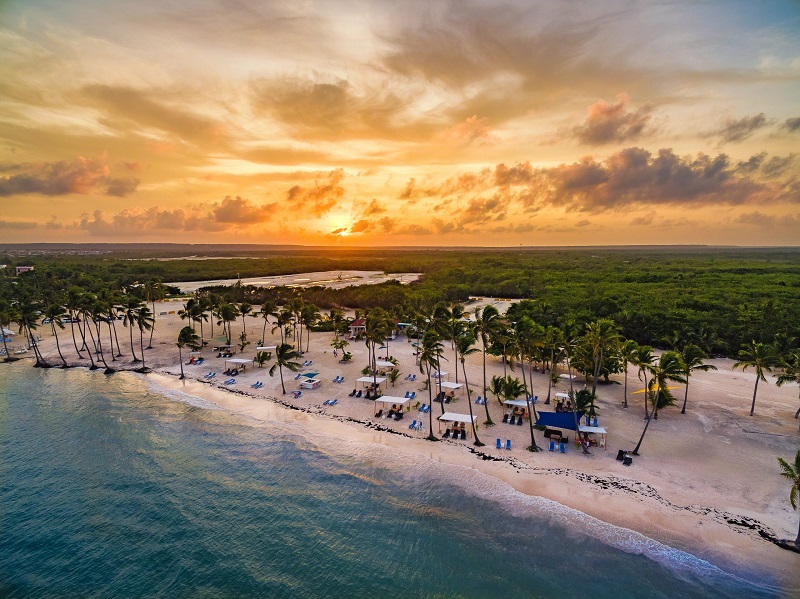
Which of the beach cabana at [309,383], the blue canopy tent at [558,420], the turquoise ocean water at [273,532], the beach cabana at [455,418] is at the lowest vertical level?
the turquoise ocean water at [273,532]

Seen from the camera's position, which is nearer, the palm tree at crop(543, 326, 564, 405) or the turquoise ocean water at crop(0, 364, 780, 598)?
the turquoise ocean water at crop(0, 364, 780, 598)

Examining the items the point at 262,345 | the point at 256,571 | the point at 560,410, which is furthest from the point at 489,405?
the point at 262,345

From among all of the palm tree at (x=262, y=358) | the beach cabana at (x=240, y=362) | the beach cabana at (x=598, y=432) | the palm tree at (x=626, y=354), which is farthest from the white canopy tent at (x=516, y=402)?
the beach cabana at (x=240, y=362)

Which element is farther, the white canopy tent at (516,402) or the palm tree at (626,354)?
the palm tree at (626,354)

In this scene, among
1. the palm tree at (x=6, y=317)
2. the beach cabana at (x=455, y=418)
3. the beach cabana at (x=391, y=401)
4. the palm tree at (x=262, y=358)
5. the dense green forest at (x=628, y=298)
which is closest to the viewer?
the beach cabana at (x=455, y=418)

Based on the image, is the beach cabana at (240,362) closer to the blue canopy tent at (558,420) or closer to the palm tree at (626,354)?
the blue canopy tent at (558,420)

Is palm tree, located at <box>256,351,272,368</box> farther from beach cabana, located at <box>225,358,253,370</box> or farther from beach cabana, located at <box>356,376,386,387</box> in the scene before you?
beach cabana, located at <box>356,376,386,387</box>

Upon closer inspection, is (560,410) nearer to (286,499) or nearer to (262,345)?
(286,499)

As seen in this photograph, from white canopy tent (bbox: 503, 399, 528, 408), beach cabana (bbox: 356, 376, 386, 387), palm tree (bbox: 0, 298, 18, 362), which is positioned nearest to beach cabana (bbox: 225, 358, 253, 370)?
beach cabana (bbox: 356, 376, 386, 387)
